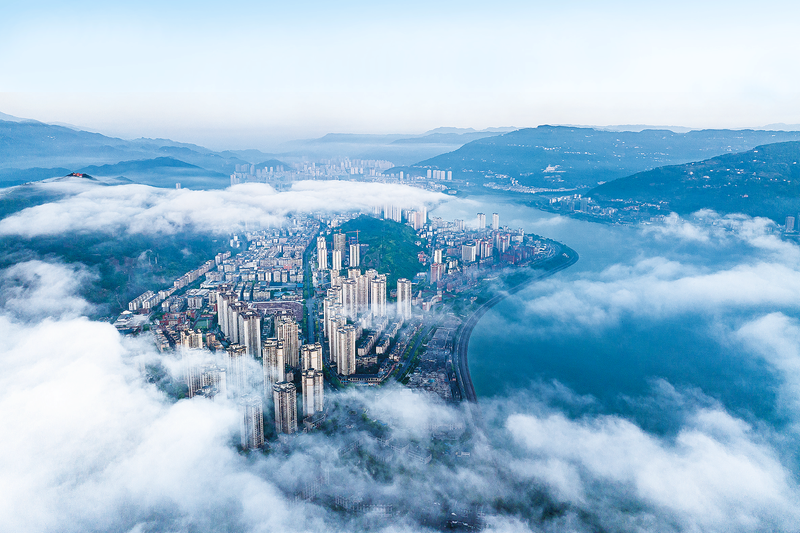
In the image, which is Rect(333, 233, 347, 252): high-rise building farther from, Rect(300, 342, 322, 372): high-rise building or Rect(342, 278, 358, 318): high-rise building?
Rect(300, 342, 322, 372): high-rise building

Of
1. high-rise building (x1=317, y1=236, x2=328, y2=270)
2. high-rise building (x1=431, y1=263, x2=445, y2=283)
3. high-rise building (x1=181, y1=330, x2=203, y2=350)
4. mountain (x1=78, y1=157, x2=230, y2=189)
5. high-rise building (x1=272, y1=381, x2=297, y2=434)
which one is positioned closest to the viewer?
high-rise building (x1=272, y1=381, x2=297, y2=434)

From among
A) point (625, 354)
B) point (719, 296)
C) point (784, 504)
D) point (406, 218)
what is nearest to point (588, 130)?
point (406, 218)

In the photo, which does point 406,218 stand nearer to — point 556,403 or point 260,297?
point 260,297

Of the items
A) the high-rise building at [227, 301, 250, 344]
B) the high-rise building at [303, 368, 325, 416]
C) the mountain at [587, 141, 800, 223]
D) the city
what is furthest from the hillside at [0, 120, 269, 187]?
the mountain at [587, 141, 800, 223]

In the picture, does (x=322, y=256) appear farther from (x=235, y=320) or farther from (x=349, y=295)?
(x=235, y=320)

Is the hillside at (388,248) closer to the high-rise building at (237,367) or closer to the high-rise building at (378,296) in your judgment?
the high-rise building at (378,296)
